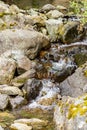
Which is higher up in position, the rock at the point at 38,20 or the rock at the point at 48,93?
the rock at the point at 38,20

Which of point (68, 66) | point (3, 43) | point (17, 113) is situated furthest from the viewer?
point (3, 43)

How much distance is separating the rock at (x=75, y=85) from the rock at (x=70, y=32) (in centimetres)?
570

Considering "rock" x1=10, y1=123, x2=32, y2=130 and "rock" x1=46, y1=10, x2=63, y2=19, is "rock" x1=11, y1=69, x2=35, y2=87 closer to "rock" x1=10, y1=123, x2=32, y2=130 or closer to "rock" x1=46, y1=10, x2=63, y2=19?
"rock" x1=10, y1=123, x2=32, y2=130

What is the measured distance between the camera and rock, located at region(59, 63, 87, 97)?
12.0 meters

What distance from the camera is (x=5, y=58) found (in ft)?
47.6

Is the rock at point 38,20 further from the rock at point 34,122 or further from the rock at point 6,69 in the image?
the rock at point 34,122

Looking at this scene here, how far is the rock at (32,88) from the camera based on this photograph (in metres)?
12.6

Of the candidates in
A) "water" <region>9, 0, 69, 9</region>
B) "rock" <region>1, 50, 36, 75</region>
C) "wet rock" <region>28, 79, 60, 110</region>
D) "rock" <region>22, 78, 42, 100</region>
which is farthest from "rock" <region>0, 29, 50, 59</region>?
"water" <region>9, 0, 69, 9</region>

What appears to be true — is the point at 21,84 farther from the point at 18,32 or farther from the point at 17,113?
the point at 18,32

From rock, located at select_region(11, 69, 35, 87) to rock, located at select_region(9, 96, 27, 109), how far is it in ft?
3.47

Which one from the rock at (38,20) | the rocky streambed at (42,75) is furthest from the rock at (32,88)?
the rock at (38,20)

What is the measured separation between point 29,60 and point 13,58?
2.54 feet

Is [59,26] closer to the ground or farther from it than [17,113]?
farther from it

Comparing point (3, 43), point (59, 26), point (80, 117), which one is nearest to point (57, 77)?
point (3, 43)
